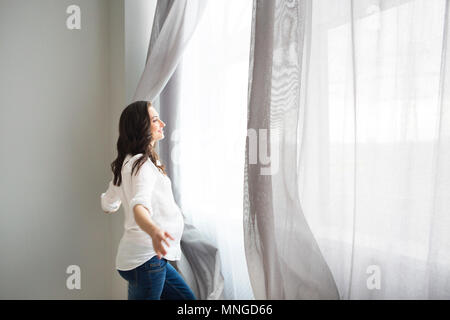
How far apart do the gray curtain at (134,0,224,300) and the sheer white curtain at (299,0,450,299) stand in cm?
62

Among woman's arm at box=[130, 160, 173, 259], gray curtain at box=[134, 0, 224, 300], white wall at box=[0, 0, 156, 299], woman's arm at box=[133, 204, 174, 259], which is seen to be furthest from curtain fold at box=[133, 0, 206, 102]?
woman's arm at box=[133, 204, 174, 259]

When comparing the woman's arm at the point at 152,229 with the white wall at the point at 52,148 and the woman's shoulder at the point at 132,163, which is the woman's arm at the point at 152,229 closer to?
the woman's shoulder at the point at 132,163

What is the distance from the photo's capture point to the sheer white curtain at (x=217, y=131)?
59.8 inches

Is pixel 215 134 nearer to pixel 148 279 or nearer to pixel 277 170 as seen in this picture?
pixel 277 170

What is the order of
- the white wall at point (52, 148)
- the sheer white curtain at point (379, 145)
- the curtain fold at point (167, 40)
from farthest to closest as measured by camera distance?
the white wall at point (52, 148), the curtain fold at point (167, 40), the sheer white curtain at point (379, 145)

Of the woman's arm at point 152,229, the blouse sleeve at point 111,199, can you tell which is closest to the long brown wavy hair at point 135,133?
the blouse sleeve at point 111,199

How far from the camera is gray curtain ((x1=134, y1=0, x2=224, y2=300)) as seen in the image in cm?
162

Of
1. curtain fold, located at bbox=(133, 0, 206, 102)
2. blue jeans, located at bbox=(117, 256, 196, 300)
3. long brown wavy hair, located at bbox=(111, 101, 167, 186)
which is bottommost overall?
blue jeans, located at bbox=(117, 256, 196, 300)

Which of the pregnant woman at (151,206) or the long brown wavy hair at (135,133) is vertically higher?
the long brown wavy hair at (135,133)

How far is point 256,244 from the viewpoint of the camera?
125 centimetres

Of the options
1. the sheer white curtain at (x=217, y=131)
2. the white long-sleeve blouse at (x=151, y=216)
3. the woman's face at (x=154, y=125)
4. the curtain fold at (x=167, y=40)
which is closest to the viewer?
the white long-sleeve blouse at (x=151, y=216)

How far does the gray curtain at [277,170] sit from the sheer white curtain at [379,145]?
36 millimetres

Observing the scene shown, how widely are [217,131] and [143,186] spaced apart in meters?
0.50

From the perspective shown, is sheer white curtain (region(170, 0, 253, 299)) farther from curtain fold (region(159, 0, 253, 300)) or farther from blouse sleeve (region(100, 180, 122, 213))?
blouse sleeve (region(100, 180, 122, 213))
